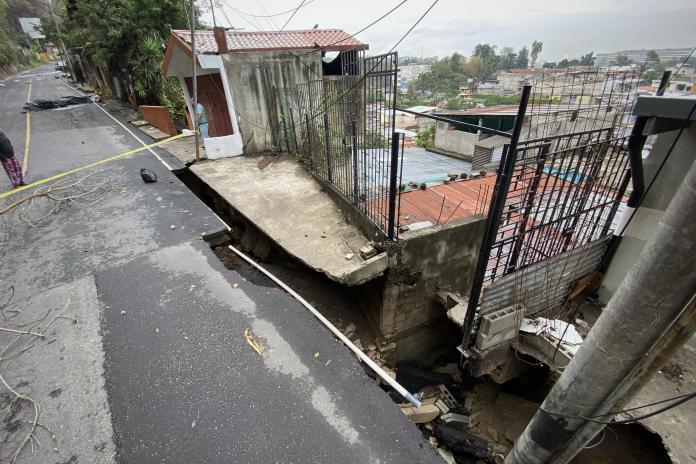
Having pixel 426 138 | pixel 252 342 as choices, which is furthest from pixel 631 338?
pixel 426 138

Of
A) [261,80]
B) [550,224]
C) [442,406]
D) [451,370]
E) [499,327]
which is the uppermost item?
[261,80]

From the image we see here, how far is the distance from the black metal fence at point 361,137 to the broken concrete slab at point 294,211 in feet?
1.52

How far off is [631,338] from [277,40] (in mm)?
9194

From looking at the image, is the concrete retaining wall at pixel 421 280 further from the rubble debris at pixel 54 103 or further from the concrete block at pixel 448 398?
the rubble debris at pixel 54 103

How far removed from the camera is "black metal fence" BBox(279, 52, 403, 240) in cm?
418

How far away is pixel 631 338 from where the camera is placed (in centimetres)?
221

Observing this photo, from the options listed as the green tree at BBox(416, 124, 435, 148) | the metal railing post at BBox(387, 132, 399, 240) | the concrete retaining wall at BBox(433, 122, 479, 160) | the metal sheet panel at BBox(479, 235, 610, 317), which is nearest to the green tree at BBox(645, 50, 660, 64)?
the metal sheet panel at BBox(479, 235, 610, 317)

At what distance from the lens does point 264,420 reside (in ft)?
7.79

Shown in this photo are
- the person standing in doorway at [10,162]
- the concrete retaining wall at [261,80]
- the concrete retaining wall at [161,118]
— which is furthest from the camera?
the concrete retaining wall at [161,118]

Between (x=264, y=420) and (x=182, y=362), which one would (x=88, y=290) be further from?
(x=264, y=420)

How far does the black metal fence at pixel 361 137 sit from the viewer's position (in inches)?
165

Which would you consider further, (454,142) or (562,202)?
(454,142)

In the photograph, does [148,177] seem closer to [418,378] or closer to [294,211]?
[294,211]

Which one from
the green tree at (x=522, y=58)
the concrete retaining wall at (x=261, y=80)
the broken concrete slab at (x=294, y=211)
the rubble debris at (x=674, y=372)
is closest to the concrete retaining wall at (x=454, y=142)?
the concrete retaining wall at (x=261, y=80)
